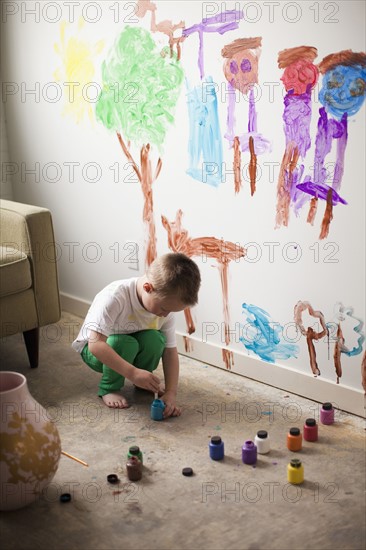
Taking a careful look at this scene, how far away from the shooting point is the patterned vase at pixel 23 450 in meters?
1.86

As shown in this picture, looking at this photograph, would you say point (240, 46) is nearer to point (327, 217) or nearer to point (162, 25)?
point (162, 25)

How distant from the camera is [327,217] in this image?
2.38m

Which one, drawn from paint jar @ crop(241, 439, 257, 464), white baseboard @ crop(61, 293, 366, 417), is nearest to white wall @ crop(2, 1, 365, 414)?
white baseboard @ crop(61, 293, 366, 417)

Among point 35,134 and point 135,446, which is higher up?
point 35,134

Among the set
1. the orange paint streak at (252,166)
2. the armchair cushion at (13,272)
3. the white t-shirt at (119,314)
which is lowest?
the white t-shirt at (119,314)

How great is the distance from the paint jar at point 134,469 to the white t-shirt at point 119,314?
527mm

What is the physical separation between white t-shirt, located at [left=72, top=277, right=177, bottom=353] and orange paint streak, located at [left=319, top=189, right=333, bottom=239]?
1.98 ft

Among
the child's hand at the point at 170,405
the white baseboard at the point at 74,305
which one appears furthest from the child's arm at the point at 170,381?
the white baseboard at the point at 74,305

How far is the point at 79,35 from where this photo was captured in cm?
306

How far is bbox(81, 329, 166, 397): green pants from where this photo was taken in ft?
8.20

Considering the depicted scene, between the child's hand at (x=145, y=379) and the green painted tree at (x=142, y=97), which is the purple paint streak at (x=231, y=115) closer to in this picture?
the green painted tree at (x=142, y=97)

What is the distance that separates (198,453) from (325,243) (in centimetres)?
76

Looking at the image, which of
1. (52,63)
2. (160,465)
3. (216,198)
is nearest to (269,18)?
(216,198)

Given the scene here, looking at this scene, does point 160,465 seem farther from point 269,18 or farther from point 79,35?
point 79,35
